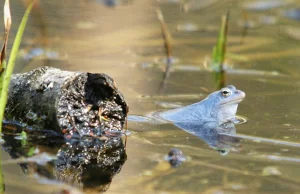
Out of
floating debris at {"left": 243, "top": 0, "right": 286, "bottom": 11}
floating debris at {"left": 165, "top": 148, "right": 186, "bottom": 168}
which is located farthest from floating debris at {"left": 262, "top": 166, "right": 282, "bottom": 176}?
floating debris at {"left": 243, "top": 0, "right": 286, "bottom": 11}

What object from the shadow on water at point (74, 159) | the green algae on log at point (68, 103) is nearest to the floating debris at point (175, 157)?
the shadow on water at point (74, 159)

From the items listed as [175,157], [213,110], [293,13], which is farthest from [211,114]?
[293,13]

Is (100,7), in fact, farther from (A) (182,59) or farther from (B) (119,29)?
(A) (182,59)

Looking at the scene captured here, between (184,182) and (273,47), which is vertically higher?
(184,182)

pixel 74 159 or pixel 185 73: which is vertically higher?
pixel 74 159

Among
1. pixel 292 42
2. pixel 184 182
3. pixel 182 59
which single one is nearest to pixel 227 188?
pixel 184 182

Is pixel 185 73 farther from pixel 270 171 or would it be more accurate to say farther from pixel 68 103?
pixel 270 171

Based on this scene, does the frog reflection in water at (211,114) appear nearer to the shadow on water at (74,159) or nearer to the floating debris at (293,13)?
the shadow on water at (74,159)
